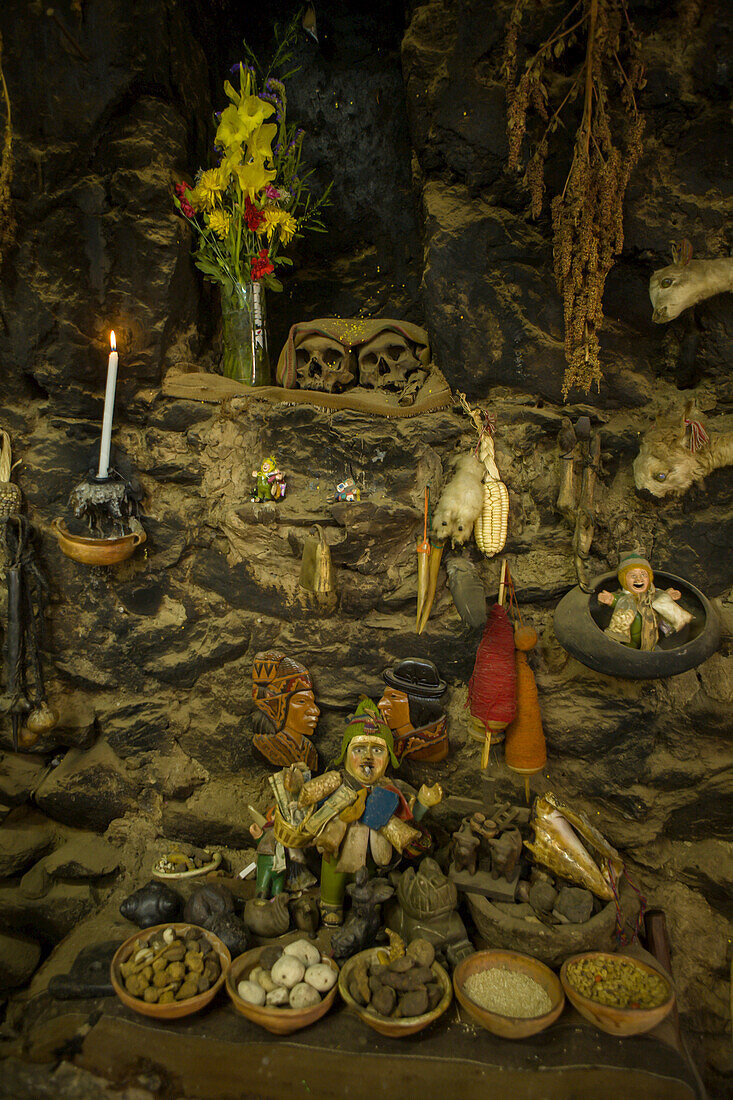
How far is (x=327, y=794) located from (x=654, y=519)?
5.43 feet

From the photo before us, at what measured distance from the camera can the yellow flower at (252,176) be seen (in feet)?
8.64

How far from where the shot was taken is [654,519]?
8.21ft

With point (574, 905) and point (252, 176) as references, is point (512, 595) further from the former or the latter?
point (252, 176)

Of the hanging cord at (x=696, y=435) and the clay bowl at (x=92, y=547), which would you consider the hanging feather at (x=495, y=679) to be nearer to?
the hanging cord at (x=696, y=435)

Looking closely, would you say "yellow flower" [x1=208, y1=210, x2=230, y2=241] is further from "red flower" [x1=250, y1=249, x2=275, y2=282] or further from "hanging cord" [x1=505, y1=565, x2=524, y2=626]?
"hanging cord" [x1=505, y1=565, x2=524, y2=626]

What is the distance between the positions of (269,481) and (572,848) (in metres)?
1.82

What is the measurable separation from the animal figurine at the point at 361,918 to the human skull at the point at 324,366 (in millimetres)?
1934

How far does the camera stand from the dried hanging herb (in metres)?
2.23

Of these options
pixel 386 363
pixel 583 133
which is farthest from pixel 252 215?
pixel 583 133

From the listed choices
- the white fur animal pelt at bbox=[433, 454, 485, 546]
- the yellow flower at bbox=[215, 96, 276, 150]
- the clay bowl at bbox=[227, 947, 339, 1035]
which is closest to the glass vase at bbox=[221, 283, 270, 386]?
the yellow flower at bbox=[215, 96, 276, 150]

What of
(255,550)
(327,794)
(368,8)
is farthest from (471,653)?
(368,8)

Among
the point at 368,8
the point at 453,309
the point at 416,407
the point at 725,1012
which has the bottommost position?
the point at 725,1012

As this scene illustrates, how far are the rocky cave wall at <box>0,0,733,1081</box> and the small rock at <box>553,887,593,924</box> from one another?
44cm

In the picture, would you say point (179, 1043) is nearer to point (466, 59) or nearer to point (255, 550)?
point (255, 550)
